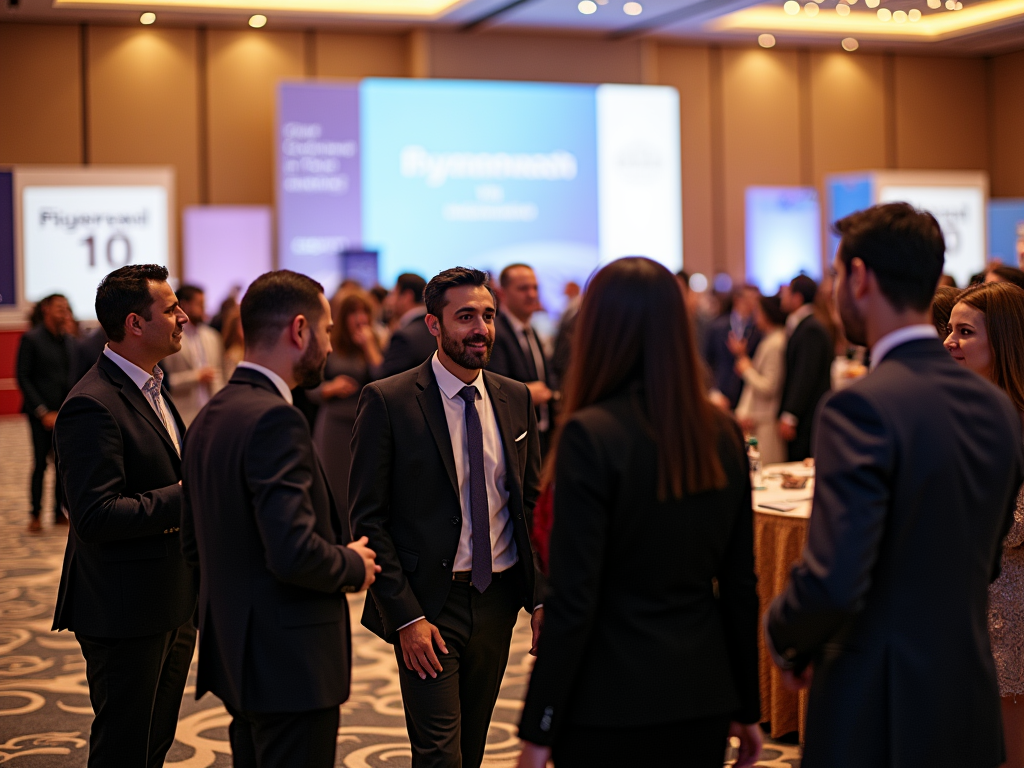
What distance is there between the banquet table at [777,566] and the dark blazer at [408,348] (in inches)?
73.8

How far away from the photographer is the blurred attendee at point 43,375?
7625 mm

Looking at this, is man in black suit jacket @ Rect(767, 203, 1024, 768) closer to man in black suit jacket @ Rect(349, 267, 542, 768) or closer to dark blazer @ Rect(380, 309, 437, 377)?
man in black suit jacket @ Rect(349, 267, 542, 768)

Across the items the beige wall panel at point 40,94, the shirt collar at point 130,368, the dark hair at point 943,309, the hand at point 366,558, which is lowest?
the hand at point 366,558

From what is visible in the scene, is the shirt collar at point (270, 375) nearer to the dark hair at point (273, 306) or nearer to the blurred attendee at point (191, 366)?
the dark hair at point (273, 306)

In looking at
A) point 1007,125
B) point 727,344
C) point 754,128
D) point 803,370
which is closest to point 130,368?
point 803,370

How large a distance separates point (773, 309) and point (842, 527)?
17.8 feet

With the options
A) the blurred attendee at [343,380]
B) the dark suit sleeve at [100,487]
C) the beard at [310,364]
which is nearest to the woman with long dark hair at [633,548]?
the beard at [310,364]

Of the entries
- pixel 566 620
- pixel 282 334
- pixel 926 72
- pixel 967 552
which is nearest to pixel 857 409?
pixel 967 552

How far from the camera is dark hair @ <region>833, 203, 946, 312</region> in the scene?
185 centimetres

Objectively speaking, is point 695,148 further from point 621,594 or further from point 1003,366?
point 621,594

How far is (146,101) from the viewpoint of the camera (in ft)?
46.2

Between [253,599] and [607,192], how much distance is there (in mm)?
13115

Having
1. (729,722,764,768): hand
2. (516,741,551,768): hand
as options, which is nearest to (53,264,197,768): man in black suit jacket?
(516,741,551,768): hand

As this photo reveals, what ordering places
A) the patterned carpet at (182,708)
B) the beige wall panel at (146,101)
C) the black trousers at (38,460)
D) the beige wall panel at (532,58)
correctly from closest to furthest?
the patterned carpet at (182,708), the black trousers at (38,460), the beige wall panel at (146,101), the beige wall panel at (532,58)
